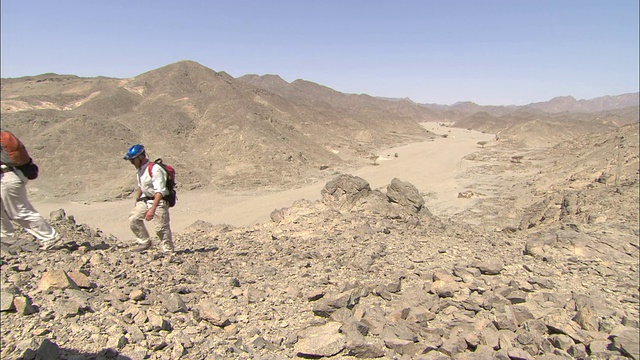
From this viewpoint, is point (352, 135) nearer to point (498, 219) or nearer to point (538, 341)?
point (498, 219)

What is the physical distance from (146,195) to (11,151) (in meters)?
1.54

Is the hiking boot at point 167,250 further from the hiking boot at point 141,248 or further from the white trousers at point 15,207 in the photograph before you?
the white trousers at point 15,207

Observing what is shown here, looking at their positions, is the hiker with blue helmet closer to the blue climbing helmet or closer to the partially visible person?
the blue climbing helmet

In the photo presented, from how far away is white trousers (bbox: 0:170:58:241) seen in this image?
4164 millimetres

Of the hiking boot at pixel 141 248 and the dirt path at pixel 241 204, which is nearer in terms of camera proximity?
the hiking boot at pixel 141 248

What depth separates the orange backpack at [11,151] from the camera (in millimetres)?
3977

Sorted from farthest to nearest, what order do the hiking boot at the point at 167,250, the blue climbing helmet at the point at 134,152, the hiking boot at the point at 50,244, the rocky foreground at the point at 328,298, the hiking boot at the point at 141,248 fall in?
the hiking boot at the point at 167,250, the hiking boot at the point at 141,248, the blue climbing helmet at the point at 134,152, the hiking boot at the point at 50,244, the rocky foreground at the point at 328,298

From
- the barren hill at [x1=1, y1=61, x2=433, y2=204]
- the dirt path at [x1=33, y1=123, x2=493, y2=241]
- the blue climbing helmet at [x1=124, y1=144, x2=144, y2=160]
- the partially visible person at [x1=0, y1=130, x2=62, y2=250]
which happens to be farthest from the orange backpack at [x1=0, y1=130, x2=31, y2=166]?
the barren hill at [x1=1, y1=61, x2=433, y2=204]

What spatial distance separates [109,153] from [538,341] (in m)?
23.5

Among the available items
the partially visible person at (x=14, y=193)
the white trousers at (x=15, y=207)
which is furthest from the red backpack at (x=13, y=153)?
the white trousers at (x=15, y=207)

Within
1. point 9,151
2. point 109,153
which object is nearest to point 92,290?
point 9,151

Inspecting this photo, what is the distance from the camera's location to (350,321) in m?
3.78

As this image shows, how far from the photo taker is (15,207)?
4312 mm

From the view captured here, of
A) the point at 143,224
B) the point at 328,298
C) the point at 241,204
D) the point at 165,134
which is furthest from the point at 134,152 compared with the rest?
the point at 165,134
